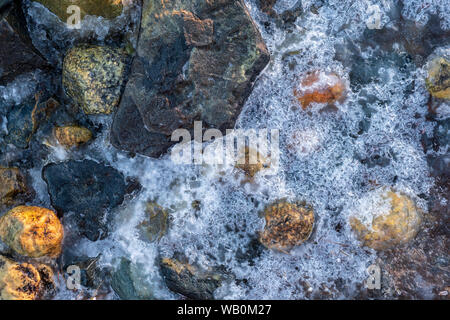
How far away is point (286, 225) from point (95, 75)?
86.2 inches

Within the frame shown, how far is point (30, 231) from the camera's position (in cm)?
303

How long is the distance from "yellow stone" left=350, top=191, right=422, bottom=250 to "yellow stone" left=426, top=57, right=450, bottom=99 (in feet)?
3.29

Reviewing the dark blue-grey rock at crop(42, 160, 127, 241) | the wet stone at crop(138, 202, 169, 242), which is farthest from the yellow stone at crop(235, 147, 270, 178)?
the dark blue-grey rock at crop(42, 160, 127, 241)

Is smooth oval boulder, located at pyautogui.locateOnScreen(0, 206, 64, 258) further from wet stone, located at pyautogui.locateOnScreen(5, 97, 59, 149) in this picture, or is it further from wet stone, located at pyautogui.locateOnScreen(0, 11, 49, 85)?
wet stone, located at pyautogui.locateOnScreen(0, 11, 49, 85)

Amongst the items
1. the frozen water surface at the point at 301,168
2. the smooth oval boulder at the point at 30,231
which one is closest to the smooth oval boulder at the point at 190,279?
the frozen water surface at the point at 301,168

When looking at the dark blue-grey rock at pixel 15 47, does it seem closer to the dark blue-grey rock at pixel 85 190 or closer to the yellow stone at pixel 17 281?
the dark blue-grey rock at pixel 85 190

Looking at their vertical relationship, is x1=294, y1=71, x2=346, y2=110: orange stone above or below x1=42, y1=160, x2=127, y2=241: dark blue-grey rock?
→ above

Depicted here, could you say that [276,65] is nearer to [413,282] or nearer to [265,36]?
[265,36]

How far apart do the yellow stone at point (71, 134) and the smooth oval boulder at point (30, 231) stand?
0.67 metres

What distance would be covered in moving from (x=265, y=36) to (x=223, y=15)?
52 cm

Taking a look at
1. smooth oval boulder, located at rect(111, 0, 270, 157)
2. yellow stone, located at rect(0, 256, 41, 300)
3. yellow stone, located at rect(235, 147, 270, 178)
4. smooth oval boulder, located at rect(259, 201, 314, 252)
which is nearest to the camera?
smooth oval boulder, located at rect(111, 0, 270, 157)

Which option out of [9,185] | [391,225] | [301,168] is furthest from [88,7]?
[391,225]

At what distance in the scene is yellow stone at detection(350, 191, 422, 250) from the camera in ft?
10.1

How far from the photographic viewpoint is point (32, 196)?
11.0 feet
